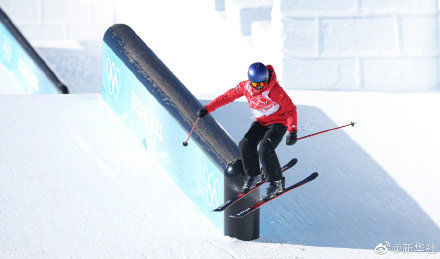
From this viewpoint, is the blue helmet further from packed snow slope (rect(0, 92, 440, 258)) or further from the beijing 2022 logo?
the beijing 2022 logo

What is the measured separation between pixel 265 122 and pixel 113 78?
2.74 m

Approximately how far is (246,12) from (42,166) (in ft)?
20.4

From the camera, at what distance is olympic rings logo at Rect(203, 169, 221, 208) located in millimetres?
5254

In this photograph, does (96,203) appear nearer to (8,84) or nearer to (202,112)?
(202,112)

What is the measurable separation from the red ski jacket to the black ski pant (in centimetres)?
6

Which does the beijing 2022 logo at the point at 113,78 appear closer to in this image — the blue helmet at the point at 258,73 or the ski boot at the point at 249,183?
the ski boot at the point at 249,183

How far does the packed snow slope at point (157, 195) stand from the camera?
16.5 ft

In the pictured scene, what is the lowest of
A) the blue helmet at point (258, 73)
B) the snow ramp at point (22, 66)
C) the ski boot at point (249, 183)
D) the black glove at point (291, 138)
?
the snow ramp at point (22, 66)

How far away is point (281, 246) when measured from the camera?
514 cm

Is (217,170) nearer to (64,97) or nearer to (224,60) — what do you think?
(64,97)

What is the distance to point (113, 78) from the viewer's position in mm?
7293

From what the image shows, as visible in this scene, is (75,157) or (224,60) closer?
(75,157)

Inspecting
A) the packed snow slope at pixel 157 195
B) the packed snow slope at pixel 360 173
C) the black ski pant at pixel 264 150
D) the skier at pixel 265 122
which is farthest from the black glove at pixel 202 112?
the packed snow slope at pixel 360 173

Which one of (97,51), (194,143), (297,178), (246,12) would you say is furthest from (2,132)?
(97,51)
